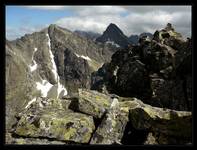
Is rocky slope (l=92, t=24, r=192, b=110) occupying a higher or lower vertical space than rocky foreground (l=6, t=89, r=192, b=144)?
higher

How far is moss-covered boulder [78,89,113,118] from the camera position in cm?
1212

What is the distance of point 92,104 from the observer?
40.0ft

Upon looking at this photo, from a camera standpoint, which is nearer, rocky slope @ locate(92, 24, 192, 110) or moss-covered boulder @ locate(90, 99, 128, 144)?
moss-covered boulder @ locate(90, 99, 128, 144)

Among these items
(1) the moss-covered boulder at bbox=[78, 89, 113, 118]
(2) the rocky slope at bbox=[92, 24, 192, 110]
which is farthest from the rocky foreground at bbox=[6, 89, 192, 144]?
(2) the rocky slope at bbox=[92, 24, 192, 110]

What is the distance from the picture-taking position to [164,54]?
26.4m

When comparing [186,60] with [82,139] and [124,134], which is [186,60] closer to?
[124,134]

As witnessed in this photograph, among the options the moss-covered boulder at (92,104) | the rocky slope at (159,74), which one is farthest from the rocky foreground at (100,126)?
the rocky slope at (159,74)

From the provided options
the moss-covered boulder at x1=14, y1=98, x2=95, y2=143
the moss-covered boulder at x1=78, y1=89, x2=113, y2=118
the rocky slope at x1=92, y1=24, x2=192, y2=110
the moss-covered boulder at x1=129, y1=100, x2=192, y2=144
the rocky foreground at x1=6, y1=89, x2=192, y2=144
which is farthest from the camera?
the rocky slope at x1=92, y1=24, x2=192, y2=110

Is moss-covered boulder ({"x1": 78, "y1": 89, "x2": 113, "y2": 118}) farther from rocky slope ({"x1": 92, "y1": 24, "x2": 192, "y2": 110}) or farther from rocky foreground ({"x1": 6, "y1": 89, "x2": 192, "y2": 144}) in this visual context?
rocky slope ({"x1": 92, "y1": 24, "x2": 192, "y2": 110})

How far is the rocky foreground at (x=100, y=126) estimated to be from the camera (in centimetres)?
1088
